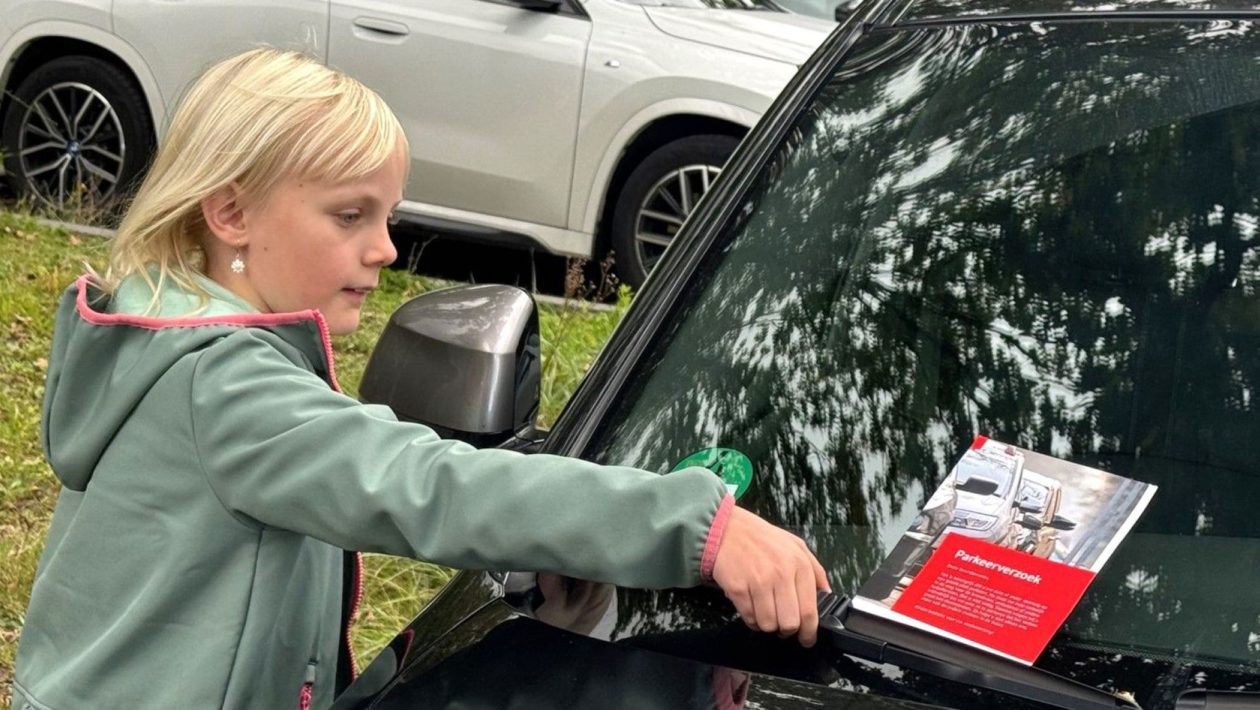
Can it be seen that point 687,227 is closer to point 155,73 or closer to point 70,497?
point 70,497

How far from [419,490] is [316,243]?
34cm

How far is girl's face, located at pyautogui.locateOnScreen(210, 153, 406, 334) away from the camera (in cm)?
172

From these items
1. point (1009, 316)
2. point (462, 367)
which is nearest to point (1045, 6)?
point (1009, 316)

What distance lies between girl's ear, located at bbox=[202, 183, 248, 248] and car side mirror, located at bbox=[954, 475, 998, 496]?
30.4 inches

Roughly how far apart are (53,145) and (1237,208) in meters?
5.91

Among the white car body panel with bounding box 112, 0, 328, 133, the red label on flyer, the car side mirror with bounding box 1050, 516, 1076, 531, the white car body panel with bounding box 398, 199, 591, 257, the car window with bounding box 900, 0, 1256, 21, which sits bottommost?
the white car body panel with bounding box 398, 199, 591, 257

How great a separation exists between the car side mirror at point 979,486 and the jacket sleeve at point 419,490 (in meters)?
0.36

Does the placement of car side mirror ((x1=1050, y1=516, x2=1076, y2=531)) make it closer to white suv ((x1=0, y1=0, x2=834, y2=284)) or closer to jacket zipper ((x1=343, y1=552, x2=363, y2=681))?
jacket zipper ((x1=343, y1=552, x2=363, y2=681))

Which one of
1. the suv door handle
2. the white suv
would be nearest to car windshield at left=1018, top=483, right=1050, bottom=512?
the white suv

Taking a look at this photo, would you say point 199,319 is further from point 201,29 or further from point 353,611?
point 201,29

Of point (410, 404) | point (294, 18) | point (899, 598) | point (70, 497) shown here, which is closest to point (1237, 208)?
point (899, 598)

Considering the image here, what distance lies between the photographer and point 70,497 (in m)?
1.81

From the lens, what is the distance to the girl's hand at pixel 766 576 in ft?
4.83

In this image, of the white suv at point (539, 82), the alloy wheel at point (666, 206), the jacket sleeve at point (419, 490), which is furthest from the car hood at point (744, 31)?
the jacket sleeve at point (419, 490)
